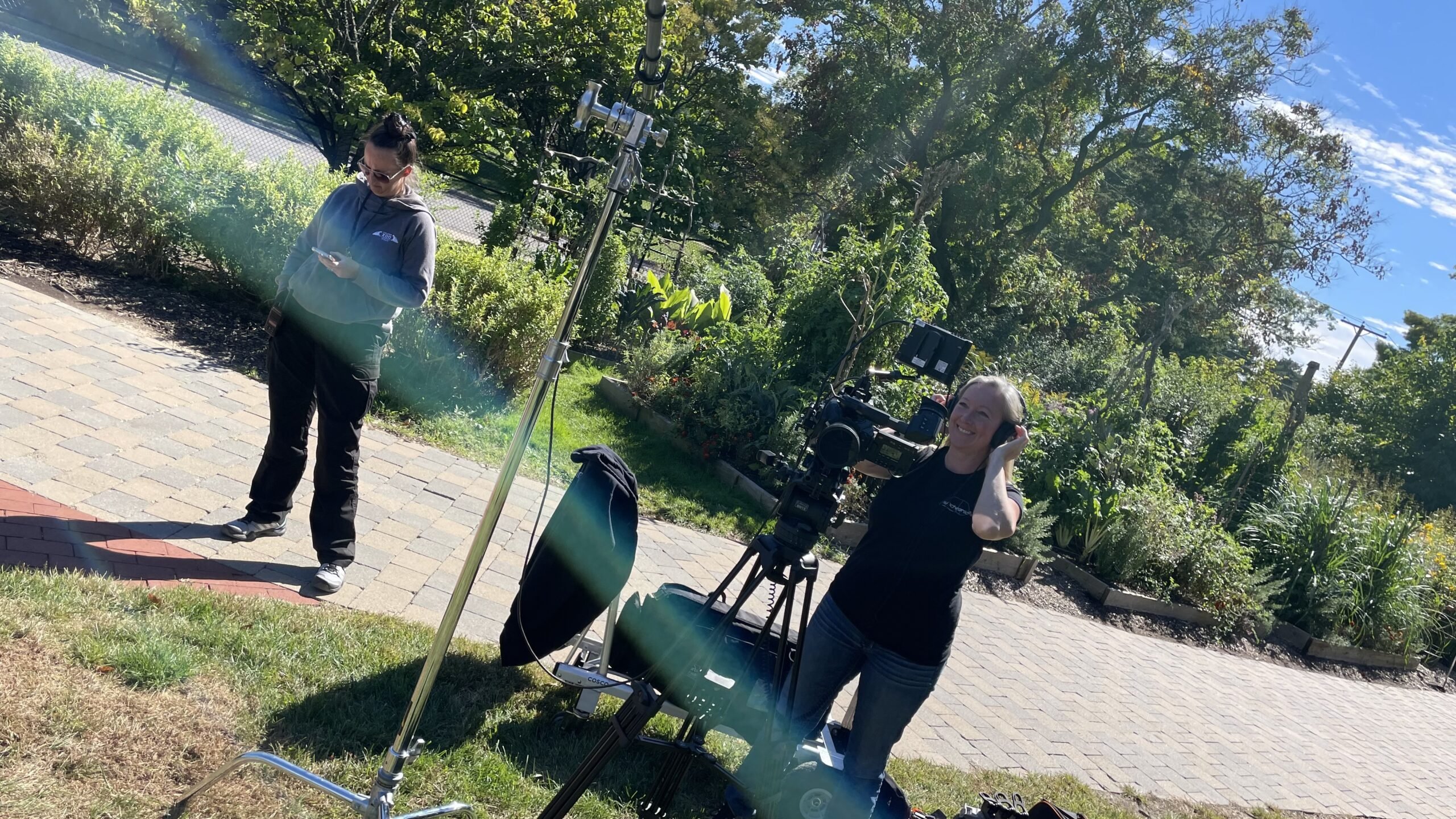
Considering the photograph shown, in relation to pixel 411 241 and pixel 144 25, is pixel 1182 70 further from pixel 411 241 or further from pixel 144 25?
pixel 144 25

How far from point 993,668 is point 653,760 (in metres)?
3.16

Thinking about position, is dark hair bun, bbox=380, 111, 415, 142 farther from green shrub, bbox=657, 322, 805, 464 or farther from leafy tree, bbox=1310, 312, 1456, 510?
leafy tree, bbox=1310, 312, 1456, 510

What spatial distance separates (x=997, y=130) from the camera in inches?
706

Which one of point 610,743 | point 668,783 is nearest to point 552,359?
point 610,743

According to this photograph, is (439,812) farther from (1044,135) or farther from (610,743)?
(1044,135)

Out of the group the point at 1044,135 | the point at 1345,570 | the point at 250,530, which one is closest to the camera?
the point at 250,530

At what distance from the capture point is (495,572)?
4613 millimetres

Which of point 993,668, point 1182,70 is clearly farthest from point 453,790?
point 1182,70

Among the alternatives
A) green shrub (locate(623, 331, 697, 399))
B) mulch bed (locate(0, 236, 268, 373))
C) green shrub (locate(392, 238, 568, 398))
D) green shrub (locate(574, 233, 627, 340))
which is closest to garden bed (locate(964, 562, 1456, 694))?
green shrub (locate(623, 331, 697, 399))

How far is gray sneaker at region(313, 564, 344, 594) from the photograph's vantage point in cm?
380

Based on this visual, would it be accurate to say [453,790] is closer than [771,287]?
Yes

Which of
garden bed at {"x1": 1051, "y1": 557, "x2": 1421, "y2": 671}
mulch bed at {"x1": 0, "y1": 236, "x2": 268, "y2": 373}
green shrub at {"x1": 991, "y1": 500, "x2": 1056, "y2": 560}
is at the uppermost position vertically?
green shrub at {"x1": 991, "y1": 500, "x2": 1056, "y2": 560}

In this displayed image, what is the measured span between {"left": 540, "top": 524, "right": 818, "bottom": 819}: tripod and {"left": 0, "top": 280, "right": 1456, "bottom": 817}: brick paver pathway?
112 cm

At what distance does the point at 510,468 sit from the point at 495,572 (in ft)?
8.29
